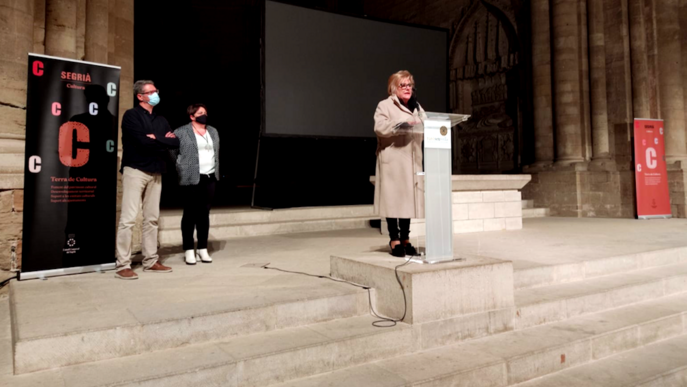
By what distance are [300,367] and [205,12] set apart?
13014mm

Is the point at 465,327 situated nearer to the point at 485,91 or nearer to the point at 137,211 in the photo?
the point at 137,211

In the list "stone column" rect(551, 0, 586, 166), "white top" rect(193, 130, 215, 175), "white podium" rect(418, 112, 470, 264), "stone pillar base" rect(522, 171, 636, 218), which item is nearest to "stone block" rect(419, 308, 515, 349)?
"white podium" rect(418, 112, 470, 264)

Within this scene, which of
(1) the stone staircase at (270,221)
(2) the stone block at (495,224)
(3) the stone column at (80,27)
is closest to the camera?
(3) the stone column at (80,27)

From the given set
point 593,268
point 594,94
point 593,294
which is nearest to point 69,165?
point 593,294

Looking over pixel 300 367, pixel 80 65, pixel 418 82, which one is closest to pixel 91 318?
pixel 300 367

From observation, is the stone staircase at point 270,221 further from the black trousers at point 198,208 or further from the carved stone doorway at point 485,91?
the carved stone doorway at point 485,91

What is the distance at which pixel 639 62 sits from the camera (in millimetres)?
9109

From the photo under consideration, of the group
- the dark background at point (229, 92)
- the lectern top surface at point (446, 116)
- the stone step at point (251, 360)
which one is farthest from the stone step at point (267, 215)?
the lectern top surface at point (446, 116)

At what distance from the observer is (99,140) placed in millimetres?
4129

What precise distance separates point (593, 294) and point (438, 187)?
152 cm

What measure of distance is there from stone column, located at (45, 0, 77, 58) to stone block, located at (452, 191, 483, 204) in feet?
15.6

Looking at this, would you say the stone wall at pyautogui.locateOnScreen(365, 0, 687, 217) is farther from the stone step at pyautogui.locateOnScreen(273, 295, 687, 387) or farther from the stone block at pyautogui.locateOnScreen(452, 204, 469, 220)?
the stone step at pyautogui.locateOnScreen(273, 295, 687, 387)

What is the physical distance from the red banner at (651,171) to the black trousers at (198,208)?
753cm

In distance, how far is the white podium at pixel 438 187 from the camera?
3105 millimetres
